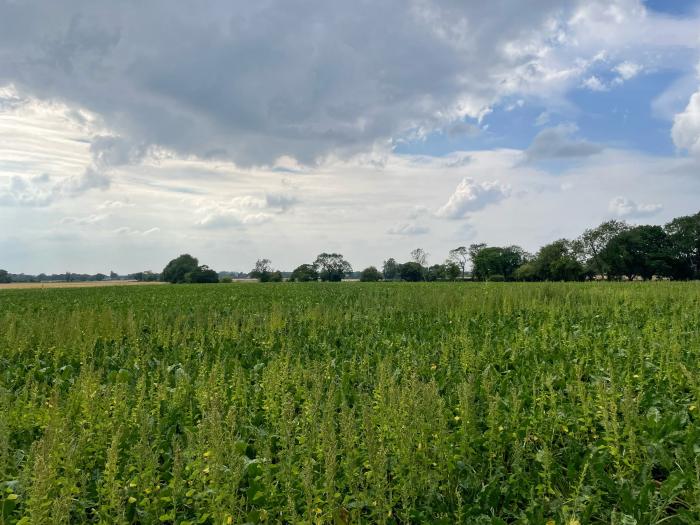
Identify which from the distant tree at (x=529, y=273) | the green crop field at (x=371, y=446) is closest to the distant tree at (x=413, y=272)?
the distant tree at (x=529, y=273)

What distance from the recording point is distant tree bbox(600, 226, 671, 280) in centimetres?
7656

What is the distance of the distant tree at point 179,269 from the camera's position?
372 ft

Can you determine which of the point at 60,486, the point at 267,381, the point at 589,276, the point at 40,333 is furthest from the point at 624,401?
the point at 589,276

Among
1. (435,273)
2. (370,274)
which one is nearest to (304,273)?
(370,274)

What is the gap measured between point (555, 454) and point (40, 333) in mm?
10628

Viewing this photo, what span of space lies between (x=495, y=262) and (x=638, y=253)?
127ft

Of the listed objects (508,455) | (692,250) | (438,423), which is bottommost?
(508,455)

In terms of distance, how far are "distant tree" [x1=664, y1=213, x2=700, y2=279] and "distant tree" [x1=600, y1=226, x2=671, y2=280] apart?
3.51 feet

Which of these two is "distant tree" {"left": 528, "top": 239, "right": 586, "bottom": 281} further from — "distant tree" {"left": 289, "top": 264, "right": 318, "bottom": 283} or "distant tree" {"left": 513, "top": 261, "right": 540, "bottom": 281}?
"distant tree" {"left": 289, "top": 264, "right": 318, "bottom": 283}

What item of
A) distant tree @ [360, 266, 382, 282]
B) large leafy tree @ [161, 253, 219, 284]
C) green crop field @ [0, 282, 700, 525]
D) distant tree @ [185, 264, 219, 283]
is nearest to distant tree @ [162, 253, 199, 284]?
large leafy tree @ [161, 253, 219, 284]

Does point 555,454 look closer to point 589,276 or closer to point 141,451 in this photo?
point 141,451

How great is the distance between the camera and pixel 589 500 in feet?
10.3

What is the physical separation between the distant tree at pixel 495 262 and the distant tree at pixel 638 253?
31453 millimetres

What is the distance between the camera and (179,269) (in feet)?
380
